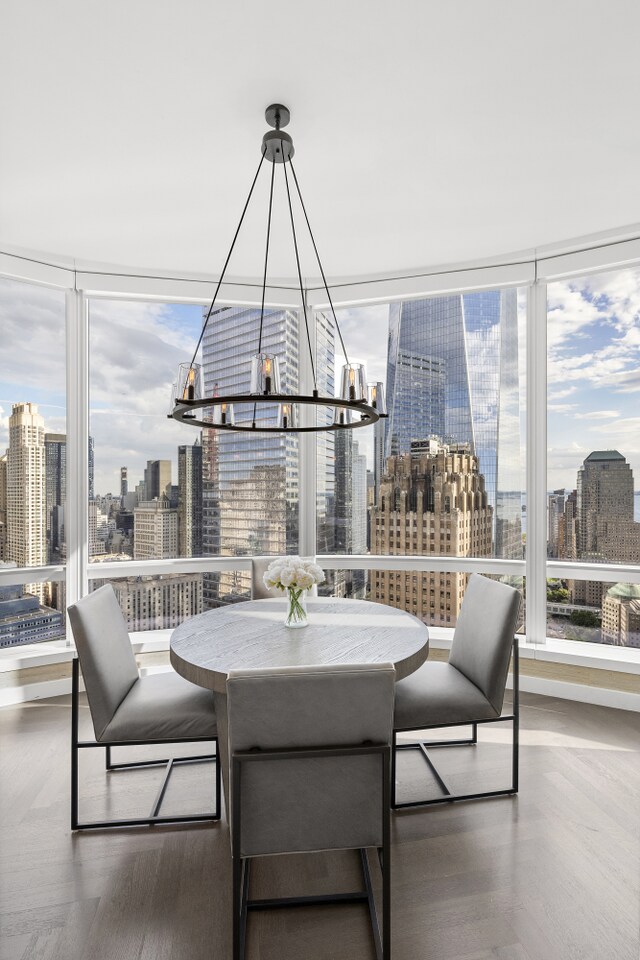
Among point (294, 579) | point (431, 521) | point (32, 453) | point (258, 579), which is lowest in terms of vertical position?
point (258, 579)

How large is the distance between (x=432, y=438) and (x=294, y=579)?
6.86 ft

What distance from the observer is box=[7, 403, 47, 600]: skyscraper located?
3.71 meters

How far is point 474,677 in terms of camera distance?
251cm

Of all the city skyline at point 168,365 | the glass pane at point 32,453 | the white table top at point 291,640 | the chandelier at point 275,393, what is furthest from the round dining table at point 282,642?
the city skyline at point 168,365

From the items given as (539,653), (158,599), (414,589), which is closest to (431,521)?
(414,589)

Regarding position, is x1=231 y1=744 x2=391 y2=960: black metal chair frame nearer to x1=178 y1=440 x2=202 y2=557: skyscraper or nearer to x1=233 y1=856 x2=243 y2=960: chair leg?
x1=233 y1=856 x2=243 y2=960: chair leg

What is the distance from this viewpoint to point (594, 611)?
12.2 ft

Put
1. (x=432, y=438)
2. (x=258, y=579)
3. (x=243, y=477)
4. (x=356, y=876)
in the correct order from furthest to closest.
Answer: (x=243, y=477), (x=432, y=438), (x=258, y=579), (x=356, y=876)

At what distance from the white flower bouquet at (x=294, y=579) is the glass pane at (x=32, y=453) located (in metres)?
2.07

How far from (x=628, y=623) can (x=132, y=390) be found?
3.85 meters

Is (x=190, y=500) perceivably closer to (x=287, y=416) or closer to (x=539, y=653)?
(x=287, y=416)

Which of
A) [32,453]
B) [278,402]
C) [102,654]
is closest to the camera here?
[278,402]

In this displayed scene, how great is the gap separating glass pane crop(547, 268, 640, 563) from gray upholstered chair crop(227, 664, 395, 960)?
106 inches

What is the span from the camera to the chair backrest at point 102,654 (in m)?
2.15
